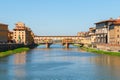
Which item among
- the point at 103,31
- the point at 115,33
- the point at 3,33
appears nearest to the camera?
the point at 115,33

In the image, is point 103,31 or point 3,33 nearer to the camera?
point 103,31

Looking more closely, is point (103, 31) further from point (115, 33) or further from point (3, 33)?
point (3, 33)

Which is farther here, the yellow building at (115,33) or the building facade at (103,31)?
the building facade at (103,31)

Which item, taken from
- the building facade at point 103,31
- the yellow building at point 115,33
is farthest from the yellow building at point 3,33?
the yellow building at point 115,33

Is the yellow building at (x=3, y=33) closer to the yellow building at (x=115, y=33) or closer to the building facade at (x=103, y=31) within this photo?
the building facade at (x=103, y=31)

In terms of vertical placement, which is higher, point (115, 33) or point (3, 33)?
point (3, 33)

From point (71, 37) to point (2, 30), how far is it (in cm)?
5774

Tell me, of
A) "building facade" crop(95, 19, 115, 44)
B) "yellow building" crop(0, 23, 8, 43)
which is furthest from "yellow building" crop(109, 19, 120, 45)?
"yellow building" crop(0, 23, 8, 43)

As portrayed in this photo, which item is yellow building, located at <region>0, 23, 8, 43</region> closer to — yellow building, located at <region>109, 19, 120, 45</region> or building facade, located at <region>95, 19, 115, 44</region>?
building facade, located at <region>95, 19, 115, 44</region>

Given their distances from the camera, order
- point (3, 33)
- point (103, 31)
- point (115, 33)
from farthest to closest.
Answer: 1. point (3, 33)
2. point (103, 31)
3. point (115, 33)

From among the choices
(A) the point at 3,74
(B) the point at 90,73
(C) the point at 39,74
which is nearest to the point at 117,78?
(B) the point at 90,73

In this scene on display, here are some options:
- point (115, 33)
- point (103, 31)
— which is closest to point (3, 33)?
point (103, 31)

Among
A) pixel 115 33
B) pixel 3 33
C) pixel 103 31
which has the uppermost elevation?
pixel 103 31

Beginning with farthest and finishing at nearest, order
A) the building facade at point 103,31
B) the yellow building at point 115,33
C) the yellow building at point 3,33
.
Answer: the yellow building at point 3,33 → the building facade at point 103,31 → the yellow building at point 115,33
